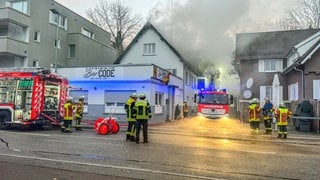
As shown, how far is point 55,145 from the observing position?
11711 millimetres

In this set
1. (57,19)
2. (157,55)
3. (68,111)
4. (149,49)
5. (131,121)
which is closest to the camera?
(131,121)

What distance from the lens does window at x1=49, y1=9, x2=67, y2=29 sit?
3559 centimetres

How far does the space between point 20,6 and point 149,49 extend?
1240cm

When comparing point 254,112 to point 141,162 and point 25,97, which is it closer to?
point 141,162

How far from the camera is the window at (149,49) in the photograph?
119 feet

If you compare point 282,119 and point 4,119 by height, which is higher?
point 282,119

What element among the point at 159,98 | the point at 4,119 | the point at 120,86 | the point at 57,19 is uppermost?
the point at 57,19

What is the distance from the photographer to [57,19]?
3647 centimetres

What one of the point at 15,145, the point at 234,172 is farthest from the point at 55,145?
the point at 234,172

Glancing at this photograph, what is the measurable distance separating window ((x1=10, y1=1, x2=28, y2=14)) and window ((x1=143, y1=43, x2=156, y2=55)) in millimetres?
11471

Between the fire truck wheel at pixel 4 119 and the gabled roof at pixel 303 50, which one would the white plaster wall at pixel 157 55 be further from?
the fire truck wheel at pixel 4 119

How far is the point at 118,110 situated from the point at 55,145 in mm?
14282

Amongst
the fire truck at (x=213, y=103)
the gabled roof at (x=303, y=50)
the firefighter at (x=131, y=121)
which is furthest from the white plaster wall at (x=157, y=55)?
the firefighter at (x=131, y=121)

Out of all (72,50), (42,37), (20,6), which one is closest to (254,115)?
(42,37)
